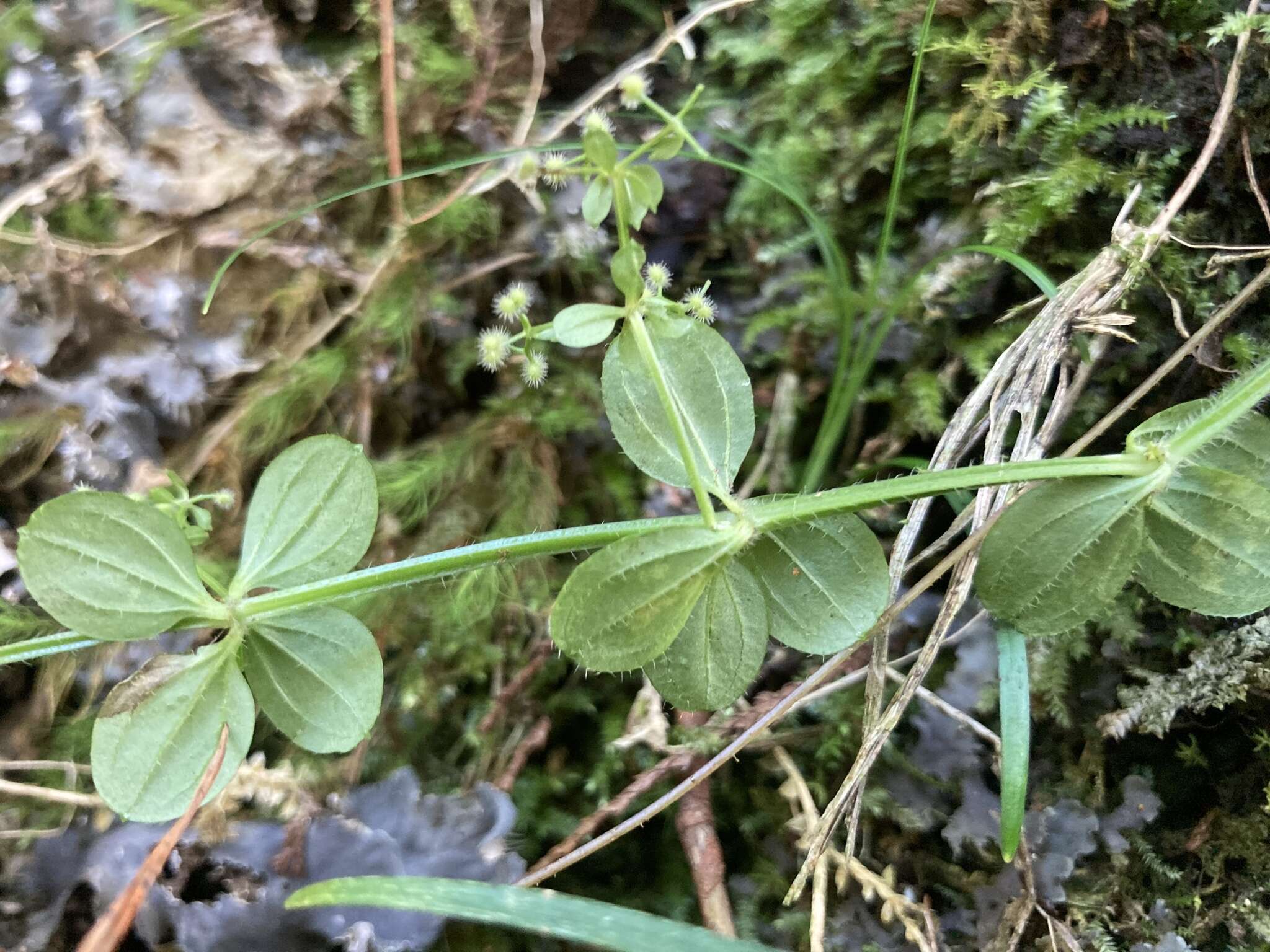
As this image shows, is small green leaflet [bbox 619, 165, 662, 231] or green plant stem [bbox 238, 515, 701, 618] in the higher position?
small green leaflet [bbox 619, 165, 662, 231]

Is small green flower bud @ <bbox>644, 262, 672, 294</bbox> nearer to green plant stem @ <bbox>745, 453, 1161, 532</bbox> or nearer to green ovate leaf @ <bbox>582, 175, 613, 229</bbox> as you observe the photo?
green ovate leaf @ <bbox>582, 175, 613, 229</bbox>

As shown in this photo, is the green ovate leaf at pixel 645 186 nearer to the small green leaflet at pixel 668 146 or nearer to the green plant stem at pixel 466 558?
the small green leaflet at pixel 668 146

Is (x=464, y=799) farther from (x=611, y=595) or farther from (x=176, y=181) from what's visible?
(x=176, y=181)

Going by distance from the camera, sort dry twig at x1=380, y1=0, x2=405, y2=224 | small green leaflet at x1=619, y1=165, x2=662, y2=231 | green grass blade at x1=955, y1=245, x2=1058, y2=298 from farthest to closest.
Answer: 1. dry twig at x1=380, y1=0, x2=405, y2=224
2. green grass blade at x1=955, y1=245, x2=1058, y2=298
3. small green leaflet at x1=619, y1=165, x2=662, y2=231

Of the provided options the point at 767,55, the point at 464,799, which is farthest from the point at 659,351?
the point at 767,55

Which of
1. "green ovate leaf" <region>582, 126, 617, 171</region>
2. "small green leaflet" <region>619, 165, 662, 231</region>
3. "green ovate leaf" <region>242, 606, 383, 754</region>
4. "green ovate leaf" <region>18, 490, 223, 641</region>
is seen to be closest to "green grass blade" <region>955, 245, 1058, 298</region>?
"small green leaflet" <region>619, 165, 662, 231</region>

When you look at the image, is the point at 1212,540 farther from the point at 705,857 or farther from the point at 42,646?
the point at 42,646
